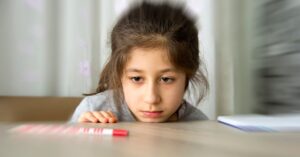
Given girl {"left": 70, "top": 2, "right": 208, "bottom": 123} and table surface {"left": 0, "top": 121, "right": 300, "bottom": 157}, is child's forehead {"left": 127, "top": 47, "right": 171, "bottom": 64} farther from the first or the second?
table surface {"left": 0, "top": 121, "right": 300, "bottom": 157}

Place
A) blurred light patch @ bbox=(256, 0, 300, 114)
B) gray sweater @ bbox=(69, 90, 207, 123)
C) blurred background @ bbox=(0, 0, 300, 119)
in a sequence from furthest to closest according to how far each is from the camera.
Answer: blurred background @ bbox=(0, 0, 300, 119), gray sweater @ bbox=(69, 90, 207, 123), blurred light patch @ bbox=(256, 0, 300, 114)

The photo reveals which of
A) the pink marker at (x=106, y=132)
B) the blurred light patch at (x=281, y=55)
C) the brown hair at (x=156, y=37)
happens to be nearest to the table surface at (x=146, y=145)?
the pink marker at (x=106, y=132)

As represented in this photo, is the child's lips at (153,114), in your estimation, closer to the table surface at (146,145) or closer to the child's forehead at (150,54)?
the child's forehead at (150,54)

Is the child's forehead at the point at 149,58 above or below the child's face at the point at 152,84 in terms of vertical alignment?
above

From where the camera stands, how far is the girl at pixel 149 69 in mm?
807

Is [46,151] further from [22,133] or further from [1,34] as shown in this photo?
[1,34]

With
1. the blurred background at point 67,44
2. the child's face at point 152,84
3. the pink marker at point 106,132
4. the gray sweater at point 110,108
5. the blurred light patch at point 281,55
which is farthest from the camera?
the blurred background at point 67,44

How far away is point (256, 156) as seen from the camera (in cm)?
33

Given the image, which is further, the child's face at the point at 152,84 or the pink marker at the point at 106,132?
the child's face at the point at 152,84

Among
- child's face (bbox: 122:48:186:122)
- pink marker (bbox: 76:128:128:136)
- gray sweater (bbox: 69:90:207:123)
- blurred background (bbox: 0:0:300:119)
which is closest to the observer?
pink marker (bbox: 76:128:128:136)

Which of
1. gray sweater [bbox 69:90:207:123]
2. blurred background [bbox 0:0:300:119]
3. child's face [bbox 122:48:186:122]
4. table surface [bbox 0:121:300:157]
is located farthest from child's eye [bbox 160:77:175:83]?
blurred background [bbox 0:0:300:119]

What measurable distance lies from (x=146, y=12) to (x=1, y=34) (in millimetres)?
573

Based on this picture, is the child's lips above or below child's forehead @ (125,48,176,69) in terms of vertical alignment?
below

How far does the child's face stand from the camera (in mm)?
799
